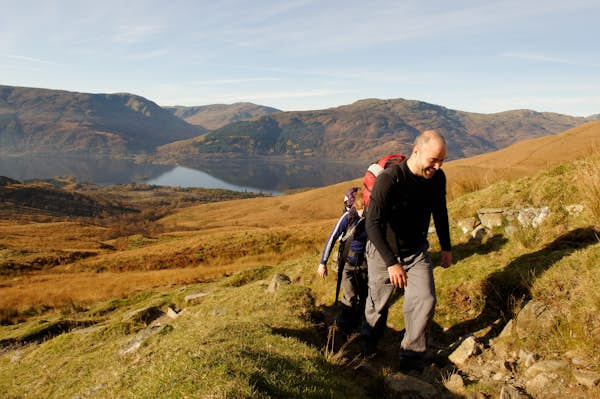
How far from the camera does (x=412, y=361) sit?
543 cm

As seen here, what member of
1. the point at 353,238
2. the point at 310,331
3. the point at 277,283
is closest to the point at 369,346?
the point at 310,331

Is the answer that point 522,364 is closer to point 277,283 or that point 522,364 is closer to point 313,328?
point 313,328

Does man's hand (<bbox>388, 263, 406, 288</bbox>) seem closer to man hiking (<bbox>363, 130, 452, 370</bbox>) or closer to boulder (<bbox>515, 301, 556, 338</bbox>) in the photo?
man hiking (<bbox>363, 130, 452, 370</bbox>)

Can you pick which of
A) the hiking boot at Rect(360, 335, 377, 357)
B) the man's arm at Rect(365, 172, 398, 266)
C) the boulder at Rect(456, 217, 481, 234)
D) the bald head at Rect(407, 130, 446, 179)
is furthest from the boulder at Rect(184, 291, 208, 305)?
the bald head at Rect(407, 130, 446, 179)

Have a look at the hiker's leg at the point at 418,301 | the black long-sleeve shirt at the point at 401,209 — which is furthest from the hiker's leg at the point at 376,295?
the black long-sleeve shirt at the point at 401,209

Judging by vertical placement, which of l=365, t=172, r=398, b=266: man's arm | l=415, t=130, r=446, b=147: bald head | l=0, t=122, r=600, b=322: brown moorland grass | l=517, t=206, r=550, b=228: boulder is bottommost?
l=0, t=122, r=600, b=322: brown moorland grass

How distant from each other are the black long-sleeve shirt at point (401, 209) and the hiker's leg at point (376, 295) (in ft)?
1.64

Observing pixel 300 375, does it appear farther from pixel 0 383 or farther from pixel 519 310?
pixel 0 383

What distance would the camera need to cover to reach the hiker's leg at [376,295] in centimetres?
572

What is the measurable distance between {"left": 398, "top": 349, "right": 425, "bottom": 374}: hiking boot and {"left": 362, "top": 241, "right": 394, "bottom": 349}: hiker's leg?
25.3 inches

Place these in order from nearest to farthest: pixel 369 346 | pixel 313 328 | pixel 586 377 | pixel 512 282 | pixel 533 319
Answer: pixel 586 377, pixel 533 319, pixel 369 346, pixel 512 282, pixel 313 328

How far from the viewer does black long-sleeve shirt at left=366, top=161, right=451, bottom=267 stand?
5035mm

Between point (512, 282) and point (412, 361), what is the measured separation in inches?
99.6

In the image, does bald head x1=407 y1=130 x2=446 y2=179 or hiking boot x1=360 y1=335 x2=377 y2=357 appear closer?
bald head x1=407 y1=130 x2=446 y2=179
